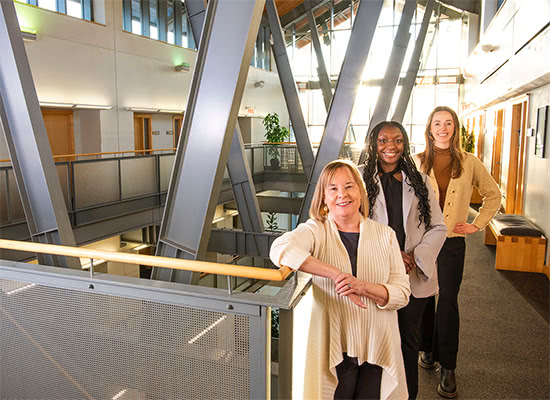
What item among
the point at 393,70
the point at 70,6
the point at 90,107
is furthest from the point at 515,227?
the point at 70,6

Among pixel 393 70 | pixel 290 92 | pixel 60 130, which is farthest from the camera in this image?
pixel 60 130

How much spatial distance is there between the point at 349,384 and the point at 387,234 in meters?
0.77

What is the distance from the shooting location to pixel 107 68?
15.6m

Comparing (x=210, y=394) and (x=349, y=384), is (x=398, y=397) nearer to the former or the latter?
(x=349, y=384)

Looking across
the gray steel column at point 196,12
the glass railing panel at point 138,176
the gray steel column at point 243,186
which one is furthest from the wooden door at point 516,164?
the glass railing panel at point 138,176

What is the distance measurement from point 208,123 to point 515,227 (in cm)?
591

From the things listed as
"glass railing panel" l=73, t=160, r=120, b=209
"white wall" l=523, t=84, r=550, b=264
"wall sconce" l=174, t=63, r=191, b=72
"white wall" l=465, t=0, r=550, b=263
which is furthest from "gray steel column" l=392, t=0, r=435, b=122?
"wall sconce" l=174, t=63, r=191, b=72

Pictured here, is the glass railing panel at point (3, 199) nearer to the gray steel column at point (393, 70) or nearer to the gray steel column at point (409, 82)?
the gray steel column at point (393, 70)

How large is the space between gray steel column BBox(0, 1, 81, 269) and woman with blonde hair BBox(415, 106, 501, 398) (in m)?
3.19

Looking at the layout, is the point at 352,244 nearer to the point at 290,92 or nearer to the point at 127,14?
the point at 290,92

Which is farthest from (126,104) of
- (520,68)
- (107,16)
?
(520,68)

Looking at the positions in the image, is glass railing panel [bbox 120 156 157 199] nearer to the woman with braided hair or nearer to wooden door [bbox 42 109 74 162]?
wooden door [bbox 42 109 74 162]

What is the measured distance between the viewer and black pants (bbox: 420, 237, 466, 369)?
3398 mm

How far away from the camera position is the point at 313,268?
210 cm
